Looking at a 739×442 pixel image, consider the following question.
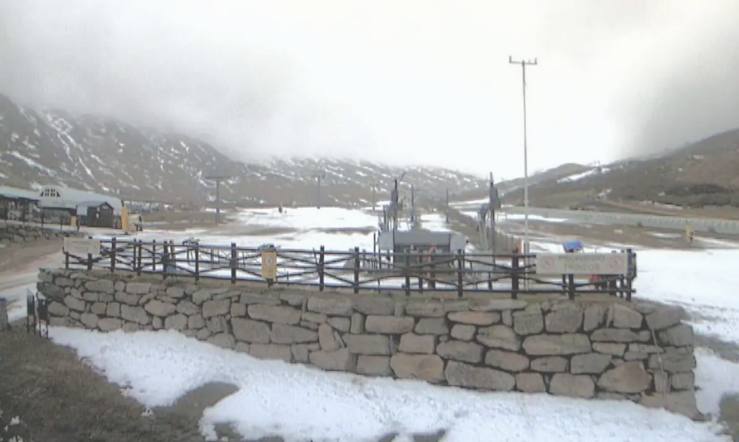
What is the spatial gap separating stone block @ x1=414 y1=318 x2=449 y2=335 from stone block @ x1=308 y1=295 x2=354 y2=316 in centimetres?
152

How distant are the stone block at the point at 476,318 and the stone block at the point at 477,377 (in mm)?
871

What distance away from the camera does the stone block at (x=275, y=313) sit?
11.1 meters

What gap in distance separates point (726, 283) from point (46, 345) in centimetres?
2478

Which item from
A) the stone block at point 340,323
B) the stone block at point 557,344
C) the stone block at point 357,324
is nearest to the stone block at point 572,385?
the stone block at point 557,344

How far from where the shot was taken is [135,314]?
13.0m

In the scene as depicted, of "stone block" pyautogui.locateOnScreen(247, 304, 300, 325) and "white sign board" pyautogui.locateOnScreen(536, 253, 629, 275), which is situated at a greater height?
"white sign board" pyautogui.locateOnScreen(536, 253, 629, 275)

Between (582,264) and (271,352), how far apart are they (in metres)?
7.07

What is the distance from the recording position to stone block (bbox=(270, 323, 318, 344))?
10946 mm

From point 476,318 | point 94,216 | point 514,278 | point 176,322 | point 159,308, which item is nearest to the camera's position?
point 476,318

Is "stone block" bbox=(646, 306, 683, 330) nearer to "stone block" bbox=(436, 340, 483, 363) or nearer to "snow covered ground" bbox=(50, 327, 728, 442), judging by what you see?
"snow covered ground" bbox=(50, 327, 728, 442)

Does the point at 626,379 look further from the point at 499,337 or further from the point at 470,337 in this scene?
the point at 470,337

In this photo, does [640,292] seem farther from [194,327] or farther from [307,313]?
[194,327]

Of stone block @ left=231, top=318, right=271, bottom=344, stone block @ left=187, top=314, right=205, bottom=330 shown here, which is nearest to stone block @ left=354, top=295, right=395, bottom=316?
stone block @ left=231, top=318, right=271, bottom=344

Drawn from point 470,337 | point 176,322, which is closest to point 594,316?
point 470,337
